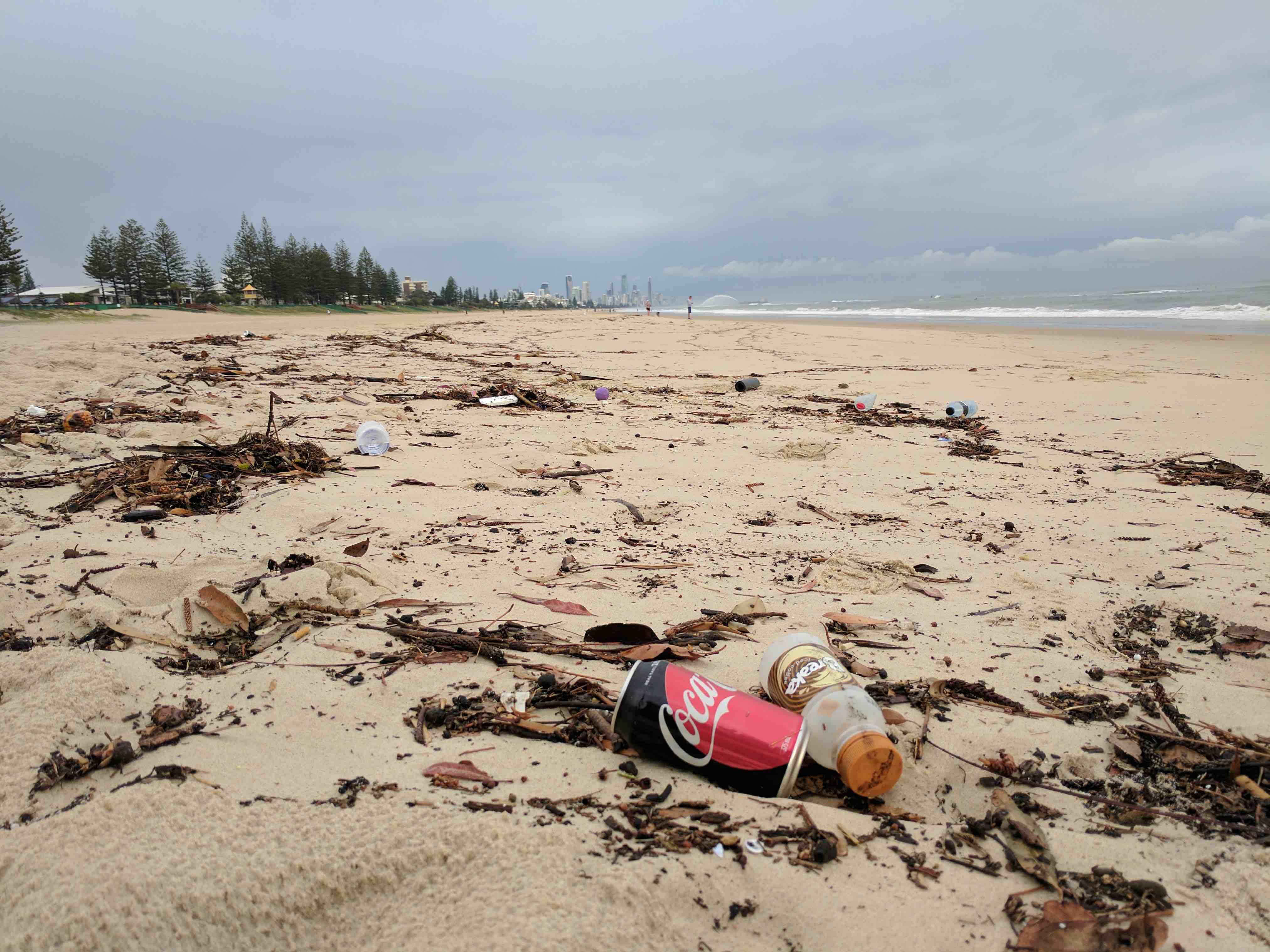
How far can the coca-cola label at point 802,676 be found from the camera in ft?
5.71

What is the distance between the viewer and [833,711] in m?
1.65

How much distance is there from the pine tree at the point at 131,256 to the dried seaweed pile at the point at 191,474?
5470cm

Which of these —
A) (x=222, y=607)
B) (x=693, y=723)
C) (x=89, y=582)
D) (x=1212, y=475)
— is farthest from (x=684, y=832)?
(x=1212, y=475)

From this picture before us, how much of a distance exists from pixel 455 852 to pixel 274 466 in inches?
130

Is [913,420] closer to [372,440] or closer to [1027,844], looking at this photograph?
[372,440]

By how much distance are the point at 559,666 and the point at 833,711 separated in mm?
845

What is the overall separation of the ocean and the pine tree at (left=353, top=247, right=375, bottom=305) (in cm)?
3466

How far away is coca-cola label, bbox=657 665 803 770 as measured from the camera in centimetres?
152

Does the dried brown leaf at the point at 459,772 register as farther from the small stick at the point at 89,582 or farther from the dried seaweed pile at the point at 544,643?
the small stick at the point at 89,582

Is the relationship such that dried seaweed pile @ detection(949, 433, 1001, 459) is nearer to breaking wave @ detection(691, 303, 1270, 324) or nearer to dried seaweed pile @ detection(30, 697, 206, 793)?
dried seaweed pile @ detection(30, 697, 206, 793)

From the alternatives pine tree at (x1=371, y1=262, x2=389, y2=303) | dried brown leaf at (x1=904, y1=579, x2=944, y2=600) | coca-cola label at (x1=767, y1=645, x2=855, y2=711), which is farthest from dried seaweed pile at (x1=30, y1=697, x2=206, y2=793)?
pine tree at (x1=371, y1=262, x2=389, y2=303)

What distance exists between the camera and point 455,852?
4.15ft

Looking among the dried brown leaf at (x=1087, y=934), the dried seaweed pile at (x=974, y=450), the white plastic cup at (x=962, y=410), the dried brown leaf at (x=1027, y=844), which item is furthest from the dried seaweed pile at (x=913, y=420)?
the dried brown leaf at (x=1087, y=934)

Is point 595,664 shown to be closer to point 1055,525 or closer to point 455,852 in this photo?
point 455,852
